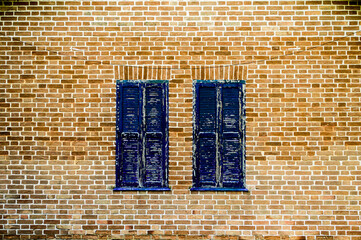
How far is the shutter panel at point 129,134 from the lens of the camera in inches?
227

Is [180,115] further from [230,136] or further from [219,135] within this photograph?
[230,136]

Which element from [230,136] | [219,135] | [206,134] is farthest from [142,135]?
[230,136]

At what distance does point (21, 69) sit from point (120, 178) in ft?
8.07

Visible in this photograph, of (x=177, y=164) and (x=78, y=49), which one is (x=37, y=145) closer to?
(x=78, y=49)

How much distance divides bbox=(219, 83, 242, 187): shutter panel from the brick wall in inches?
7.3

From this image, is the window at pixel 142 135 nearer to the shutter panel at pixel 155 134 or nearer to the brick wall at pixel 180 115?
the shutter panel at pixel 155 134

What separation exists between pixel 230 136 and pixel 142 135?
1.45 meters

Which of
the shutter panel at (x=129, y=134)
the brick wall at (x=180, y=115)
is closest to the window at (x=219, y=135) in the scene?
the brick wall at (x=180, y=115)

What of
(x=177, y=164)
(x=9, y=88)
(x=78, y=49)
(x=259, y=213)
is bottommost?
(x=259, y=213)

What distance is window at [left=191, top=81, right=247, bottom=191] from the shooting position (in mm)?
5773

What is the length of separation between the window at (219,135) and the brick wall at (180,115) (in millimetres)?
145

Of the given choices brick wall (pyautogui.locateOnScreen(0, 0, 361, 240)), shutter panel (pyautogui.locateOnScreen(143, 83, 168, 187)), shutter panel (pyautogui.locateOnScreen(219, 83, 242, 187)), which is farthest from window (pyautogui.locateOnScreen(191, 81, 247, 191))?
shutter panel (pyautogui.locateOnScreen(143, 83, 168, 187))

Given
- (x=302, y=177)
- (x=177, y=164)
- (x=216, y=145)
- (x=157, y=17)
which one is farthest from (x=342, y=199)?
(x=157, y=17)

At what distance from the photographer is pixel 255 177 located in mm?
5734
